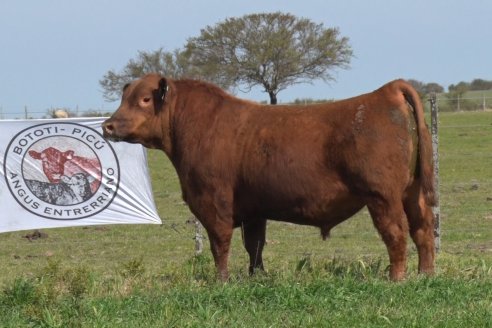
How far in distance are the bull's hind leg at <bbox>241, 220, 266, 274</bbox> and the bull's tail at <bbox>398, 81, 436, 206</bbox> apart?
1557 mm

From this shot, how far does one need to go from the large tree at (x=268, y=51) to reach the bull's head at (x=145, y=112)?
41349 mm

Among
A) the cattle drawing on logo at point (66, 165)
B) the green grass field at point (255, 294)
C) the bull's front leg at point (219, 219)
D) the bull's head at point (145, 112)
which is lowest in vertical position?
the green grass field at point (255, 294)

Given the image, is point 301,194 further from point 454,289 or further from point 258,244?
point 454,289

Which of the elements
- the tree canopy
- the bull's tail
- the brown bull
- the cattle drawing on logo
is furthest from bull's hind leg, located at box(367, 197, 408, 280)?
the tree canopy

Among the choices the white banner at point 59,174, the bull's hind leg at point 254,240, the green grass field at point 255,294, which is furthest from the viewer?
the white banner at point 59,174

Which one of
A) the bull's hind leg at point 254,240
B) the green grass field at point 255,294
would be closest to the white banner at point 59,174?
the green grass field at point 255,294

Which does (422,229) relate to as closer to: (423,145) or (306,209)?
(423,145)

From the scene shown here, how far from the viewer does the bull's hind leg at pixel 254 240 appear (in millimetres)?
8625

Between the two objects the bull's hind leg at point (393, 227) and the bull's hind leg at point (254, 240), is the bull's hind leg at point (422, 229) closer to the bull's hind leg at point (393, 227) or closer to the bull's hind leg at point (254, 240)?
the bull's hind leg at point (393, 227)

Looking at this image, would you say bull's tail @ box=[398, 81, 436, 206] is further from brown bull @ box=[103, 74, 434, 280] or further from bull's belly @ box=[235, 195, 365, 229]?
bull's belly @ box=[235, 195, 365, 229]

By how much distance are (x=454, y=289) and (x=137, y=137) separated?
11.1 ft


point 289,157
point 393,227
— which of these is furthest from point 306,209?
point 393,227

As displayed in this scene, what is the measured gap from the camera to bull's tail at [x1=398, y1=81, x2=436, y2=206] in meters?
8.02

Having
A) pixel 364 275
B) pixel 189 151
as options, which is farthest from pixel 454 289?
pixel 189 151
